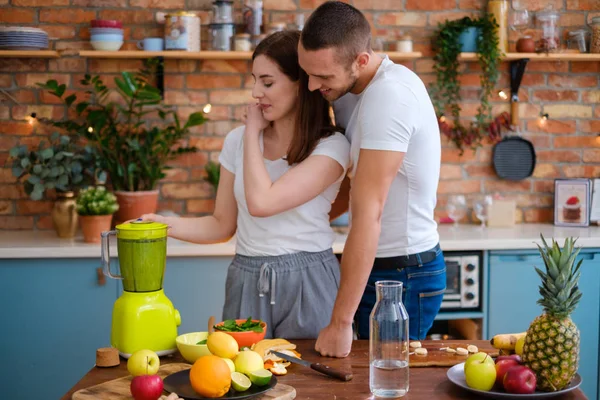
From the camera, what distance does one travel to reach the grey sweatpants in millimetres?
2201

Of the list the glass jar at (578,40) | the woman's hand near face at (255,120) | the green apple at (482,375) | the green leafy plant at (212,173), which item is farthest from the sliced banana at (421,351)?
the glass jar at (578,40)

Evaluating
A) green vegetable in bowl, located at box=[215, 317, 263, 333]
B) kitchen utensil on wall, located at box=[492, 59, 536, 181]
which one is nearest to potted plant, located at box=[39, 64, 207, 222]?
kitchen utensil on wall, located at box=[492, 59, 536, 181]

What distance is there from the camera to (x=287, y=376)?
1.78 meters

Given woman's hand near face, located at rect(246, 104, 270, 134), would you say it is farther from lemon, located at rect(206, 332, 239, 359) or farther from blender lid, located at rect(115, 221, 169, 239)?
lemon, located at rect(206, 332, 239, 359)

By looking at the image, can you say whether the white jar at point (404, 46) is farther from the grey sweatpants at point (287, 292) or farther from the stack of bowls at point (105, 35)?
the grey sweatpants at point (287, 292)

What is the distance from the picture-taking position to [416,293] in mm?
2311

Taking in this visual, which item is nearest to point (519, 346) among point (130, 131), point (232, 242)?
point (232, 242)

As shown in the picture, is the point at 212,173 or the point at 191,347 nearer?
the point at 191,347

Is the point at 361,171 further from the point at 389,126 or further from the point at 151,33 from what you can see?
the point at 151,33

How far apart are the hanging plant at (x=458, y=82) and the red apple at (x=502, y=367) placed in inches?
103

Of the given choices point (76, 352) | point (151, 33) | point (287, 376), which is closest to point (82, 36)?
point (151, 33)

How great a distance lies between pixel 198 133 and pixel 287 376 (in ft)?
8.18

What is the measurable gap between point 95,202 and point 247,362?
2115mm

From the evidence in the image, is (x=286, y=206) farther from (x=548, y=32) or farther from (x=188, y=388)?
(x=548, y=32)
